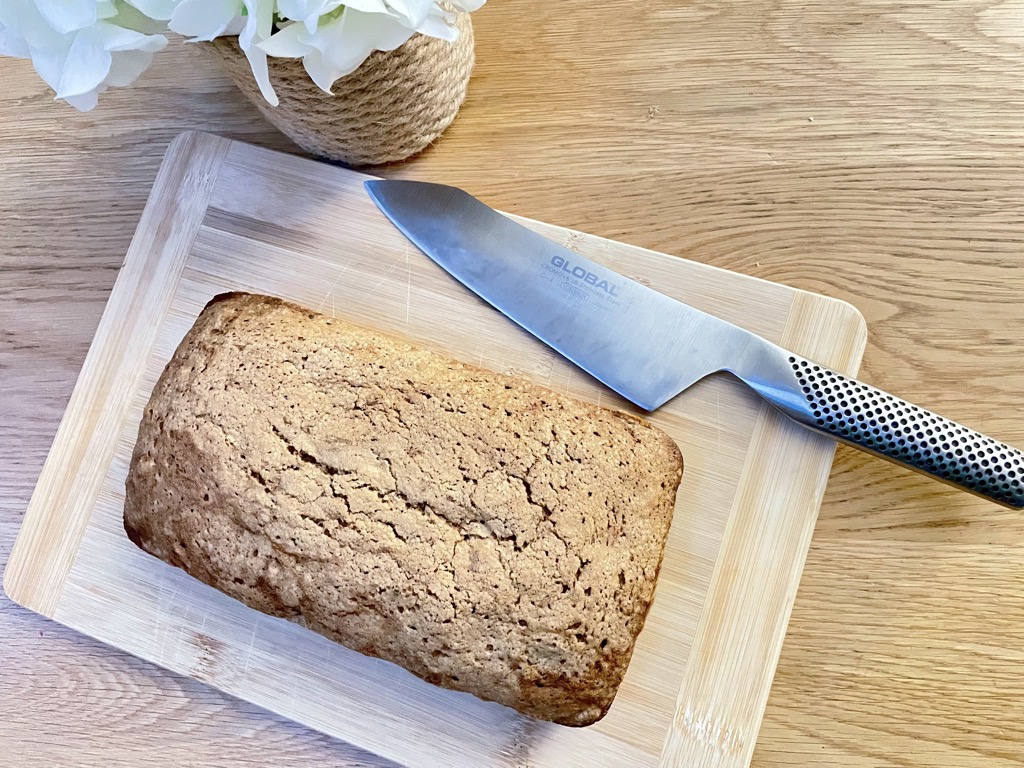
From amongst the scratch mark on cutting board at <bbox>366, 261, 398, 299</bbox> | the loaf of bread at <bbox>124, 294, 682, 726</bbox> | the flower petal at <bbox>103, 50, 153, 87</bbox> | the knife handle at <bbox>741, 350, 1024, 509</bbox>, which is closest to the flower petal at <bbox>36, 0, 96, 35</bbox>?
the flower petal at <bbox>103, 50, 153, 87</bbox>

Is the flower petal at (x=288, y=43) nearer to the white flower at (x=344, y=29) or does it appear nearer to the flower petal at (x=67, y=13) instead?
the white flower at (x=344, y=29)

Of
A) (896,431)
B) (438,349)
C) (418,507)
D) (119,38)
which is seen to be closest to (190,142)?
(119,38)

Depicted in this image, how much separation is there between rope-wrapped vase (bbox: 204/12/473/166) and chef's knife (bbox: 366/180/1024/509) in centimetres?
9

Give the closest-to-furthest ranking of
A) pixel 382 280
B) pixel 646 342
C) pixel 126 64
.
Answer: pixel 126 64 < pixel 646 342 < pixel 382 280

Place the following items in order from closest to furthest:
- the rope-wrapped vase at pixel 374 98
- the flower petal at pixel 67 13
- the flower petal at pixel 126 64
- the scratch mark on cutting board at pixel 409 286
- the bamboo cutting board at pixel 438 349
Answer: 1. the flower petal at pixel 67 13
2. the flower petal at pixel 126 64
3. the rope-wrapped vase at pixel 374 98
4. the bamboo cutting board at pixel 438 349
5. the scratch mark on cutting board at pixel 409 286

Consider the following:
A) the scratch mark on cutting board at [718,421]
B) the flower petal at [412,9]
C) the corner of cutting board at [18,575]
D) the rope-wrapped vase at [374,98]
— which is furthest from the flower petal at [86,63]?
the scratch mark on cutting board at [718,421]

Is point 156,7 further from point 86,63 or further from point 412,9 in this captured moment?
point 412,9

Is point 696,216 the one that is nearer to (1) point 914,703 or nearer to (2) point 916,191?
(2) point 916,191

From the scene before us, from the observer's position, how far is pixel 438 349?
1.30 metres

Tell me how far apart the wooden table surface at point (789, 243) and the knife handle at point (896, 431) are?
17cm

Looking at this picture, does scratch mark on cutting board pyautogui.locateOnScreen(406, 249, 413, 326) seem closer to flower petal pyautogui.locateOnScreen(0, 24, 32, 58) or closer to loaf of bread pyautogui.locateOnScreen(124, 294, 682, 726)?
loaf of bread pyautogui.locateOnScreen(124, 294, 682, 726)

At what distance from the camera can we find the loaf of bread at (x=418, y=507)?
41.6 inches

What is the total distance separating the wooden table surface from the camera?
128 centimetres

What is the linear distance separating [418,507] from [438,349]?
322 millimetres
